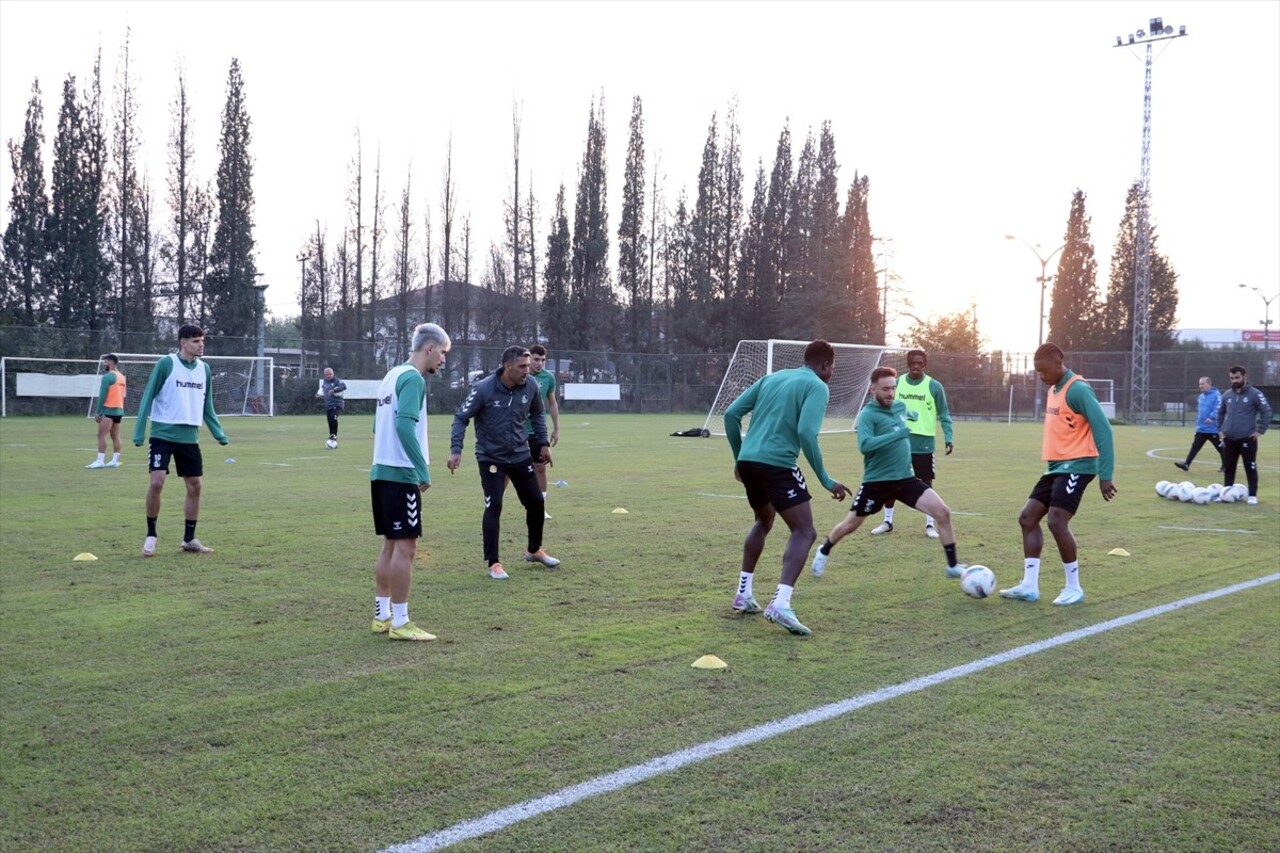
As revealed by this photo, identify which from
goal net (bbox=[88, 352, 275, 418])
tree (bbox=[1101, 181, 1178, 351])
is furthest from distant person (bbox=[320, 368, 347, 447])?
tree (bbox=[1101, 181, 1178, 351])

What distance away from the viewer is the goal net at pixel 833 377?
126ft

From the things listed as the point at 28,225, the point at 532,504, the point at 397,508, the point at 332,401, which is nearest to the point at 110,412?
the point at 332,401

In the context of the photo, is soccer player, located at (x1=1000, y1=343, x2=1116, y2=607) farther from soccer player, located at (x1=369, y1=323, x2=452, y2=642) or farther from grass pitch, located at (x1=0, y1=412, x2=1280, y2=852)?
soccer player, located at (x1=369, y1=323, x2=452, y2=642)

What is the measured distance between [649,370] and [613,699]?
168 ft

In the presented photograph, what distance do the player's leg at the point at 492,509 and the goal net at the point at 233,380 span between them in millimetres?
33848

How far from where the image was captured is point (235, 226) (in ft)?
182

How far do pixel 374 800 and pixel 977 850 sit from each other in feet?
7.15

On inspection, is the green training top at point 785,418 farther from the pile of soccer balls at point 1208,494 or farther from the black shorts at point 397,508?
the pile of soccer balls at point 1208,494

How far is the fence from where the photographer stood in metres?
43.5

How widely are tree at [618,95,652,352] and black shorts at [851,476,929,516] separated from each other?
60911mm

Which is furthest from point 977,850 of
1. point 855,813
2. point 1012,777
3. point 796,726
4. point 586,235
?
point 586,235

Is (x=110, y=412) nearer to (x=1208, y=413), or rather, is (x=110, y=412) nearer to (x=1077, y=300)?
(x=1208, y=413)

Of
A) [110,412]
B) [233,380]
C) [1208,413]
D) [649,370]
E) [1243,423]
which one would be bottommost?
[110,412]

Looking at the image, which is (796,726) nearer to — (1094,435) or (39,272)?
(1094,435)
